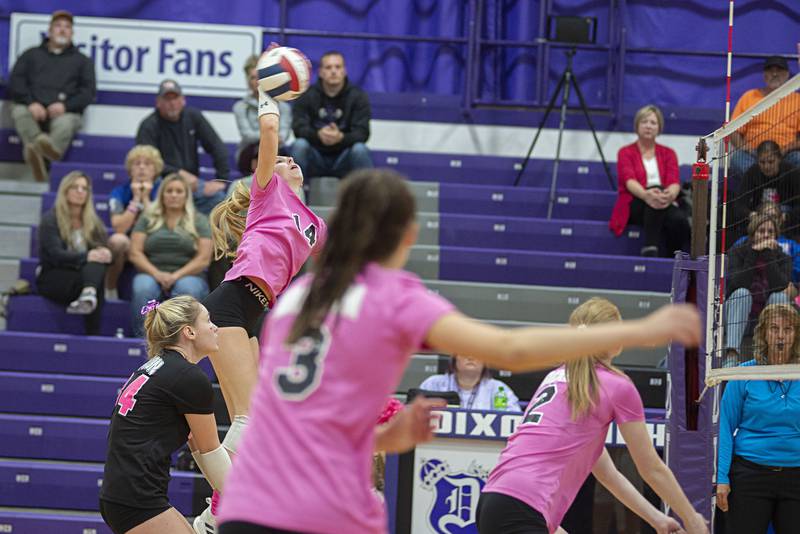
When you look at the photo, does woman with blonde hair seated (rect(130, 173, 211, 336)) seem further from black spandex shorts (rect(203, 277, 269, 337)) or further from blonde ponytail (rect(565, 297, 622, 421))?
blonde ponytail (rect(565, 297, 622, 421))

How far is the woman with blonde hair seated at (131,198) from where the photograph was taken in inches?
366

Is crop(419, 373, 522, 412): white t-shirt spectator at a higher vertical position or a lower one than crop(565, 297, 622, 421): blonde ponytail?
lower

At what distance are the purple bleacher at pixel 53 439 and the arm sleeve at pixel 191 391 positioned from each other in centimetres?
360

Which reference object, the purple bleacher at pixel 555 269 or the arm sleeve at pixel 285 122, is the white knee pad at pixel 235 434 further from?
the arm sleeve at pixel 285 122

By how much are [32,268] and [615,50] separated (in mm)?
6025

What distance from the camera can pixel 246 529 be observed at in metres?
2.68

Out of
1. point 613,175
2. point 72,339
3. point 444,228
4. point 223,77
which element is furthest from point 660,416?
point 223,77

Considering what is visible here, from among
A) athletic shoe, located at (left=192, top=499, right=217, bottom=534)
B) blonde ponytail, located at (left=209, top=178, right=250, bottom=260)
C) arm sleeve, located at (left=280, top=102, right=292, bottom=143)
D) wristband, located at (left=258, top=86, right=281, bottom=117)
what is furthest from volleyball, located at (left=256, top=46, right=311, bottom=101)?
arm sleeve, located at (left=280, top=102, right=292, bottom=143)

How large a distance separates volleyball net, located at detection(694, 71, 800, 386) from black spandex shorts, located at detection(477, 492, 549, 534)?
1.62 m

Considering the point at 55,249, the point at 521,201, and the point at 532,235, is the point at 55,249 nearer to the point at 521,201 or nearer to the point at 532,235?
the point at 532,235

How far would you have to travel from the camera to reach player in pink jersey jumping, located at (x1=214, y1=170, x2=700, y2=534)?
2.65 meters

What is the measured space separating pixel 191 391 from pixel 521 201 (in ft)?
20.2

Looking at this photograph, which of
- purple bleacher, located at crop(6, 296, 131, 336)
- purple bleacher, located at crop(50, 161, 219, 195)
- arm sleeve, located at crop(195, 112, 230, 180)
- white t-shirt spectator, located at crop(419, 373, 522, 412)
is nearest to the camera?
white t-shirt spectator, located at crop(419, 373, 522, 412)

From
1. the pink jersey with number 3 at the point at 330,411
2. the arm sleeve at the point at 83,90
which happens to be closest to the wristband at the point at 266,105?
the pink jersey with number 3 at the point at 330,411
